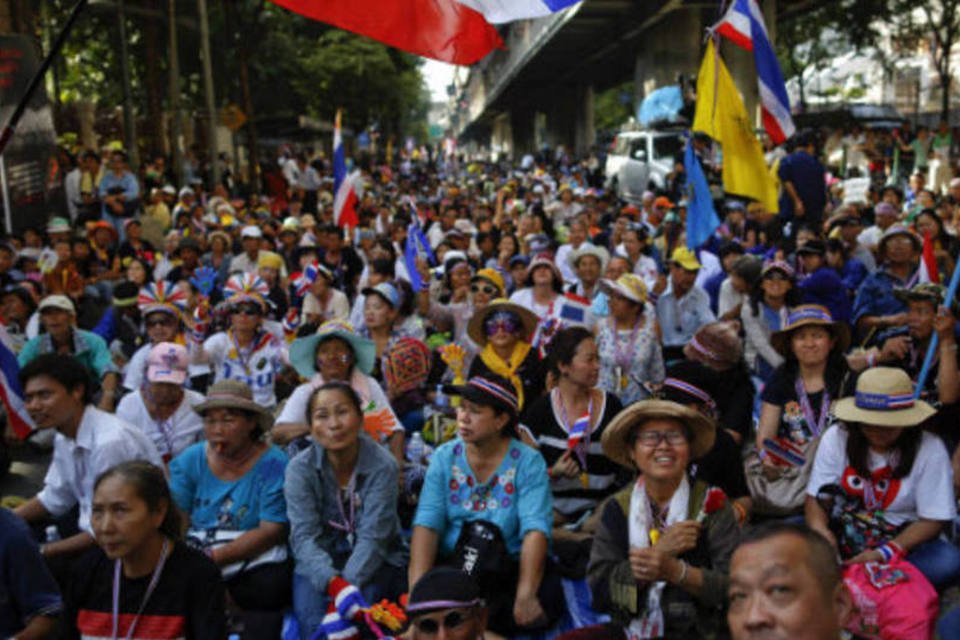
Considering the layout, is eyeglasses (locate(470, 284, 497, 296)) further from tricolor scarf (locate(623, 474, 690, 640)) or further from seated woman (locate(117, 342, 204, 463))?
tricolor scarf (locate(623, 474, 690, 640))

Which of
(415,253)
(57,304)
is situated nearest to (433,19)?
(57,304)

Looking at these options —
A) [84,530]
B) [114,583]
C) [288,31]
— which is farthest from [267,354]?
[288,31]

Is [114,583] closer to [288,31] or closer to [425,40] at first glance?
[425,40]

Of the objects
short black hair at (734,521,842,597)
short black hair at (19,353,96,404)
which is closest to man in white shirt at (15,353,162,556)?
short black hair at (19,353,96,404)

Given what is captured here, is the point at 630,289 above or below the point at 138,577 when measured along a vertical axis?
above

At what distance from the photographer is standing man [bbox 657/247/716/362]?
8.04m

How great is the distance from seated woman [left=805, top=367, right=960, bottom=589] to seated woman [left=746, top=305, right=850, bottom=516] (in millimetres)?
597

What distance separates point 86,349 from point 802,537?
6283mm

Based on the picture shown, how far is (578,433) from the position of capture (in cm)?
496

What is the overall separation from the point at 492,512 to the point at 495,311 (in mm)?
2519

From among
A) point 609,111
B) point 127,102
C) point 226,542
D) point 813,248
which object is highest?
point 609,111

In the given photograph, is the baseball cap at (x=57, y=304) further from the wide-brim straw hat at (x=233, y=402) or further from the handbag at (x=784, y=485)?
the handbag at (x=784, y=485)

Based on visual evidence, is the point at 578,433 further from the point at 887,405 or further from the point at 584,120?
the point at 584,120

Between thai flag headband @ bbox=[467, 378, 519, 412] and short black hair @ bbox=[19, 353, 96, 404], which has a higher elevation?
short black hair @ bbox=[19, 353, 96, 404]
